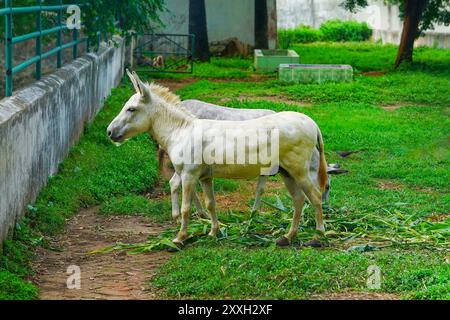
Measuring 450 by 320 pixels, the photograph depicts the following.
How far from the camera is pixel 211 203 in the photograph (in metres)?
9.07

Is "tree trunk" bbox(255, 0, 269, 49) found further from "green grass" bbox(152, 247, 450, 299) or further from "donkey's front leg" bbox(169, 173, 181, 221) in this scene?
"green grass" bbox(152, 247, 450, 299)

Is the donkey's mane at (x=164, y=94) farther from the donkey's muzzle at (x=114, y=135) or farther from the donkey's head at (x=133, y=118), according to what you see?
the donkey's muzzle at (x=114, y=135)

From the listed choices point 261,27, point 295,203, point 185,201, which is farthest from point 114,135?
point 261,27

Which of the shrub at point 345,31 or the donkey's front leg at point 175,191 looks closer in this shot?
the donkey's front leg at point 175,191

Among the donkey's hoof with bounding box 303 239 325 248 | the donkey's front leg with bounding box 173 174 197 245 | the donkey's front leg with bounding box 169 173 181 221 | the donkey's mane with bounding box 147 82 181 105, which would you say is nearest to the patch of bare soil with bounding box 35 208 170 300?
the donkey's front leg with bounding box 173 174 197 245

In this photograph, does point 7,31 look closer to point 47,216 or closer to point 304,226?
point 47,216

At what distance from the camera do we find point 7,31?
9.82 metres

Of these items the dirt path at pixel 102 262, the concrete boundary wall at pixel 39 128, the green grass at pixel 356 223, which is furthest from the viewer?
the concrete boundary wall at pixel 39 128

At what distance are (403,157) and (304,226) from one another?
213 inches

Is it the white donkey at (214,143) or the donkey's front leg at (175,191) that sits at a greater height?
the white donkey at (214,143)

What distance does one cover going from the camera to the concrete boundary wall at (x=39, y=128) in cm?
855

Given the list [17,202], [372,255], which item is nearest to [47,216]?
[17,202]

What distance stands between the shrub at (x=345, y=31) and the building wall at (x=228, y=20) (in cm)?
957

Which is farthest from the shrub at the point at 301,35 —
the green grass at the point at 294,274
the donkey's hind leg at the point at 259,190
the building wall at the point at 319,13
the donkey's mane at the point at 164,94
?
the green grass at the point at 294,274
